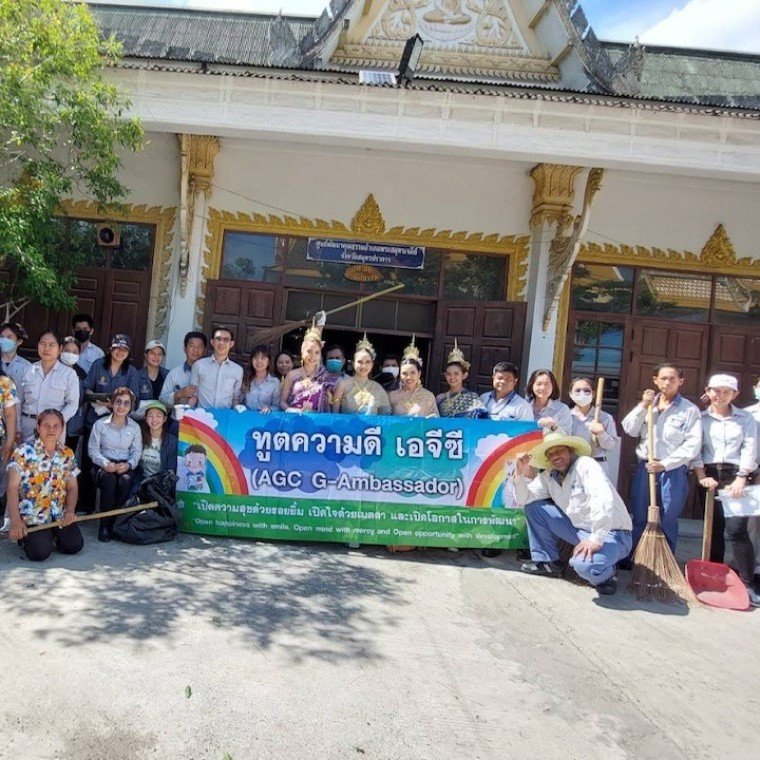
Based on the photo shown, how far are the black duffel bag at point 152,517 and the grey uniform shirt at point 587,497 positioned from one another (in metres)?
2.91

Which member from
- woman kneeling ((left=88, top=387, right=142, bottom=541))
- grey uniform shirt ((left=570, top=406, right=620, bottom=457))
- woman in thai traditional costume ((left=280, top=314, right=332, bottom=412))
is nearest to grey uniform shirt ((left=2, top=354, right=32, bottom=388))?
woman kneeling ((left=88, top=387, right=142, bottom=541))

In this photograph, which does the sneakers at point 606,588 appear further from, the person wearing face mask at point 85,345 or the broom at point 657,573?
the person wearing face mask at point 85,345

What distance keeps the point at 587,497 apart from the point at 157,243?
5974mm

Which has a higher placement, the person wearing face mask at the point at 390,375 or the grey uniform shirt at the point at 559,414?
the person wearing face mask at the point at 390,375

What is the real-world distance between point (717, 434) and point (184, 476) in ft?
14.4

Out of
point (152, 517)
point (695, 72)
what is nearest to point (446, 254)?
point (152, 517)

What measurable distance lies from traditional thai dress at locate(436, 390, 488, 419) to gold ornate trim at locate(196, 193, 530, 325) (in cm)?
259

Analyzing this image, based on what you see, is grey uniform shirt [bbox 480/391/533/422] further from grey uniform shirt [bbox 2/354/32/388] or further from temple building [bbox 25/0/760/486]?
grey uniform shirt [bbox 2/354/32/388]

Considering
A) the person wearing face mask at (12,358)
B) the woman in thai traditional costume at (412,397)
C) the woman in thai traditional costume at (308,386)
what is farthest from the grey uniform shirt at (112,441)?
the woman in thai traditional costume at (412,397)

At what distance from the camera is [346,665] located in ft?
9.96

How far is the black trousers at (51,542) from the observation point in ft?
13.7

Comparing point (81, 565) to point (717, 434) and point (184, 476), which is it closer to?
point (184, 476)

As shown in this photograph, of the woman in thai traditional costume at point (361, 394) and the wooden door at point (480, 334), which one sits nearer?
the woman in thai traditional costume at point (361, 394)

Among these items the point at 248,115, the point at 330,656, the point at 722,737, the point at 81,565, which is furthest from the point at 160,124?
the point at 722,737
